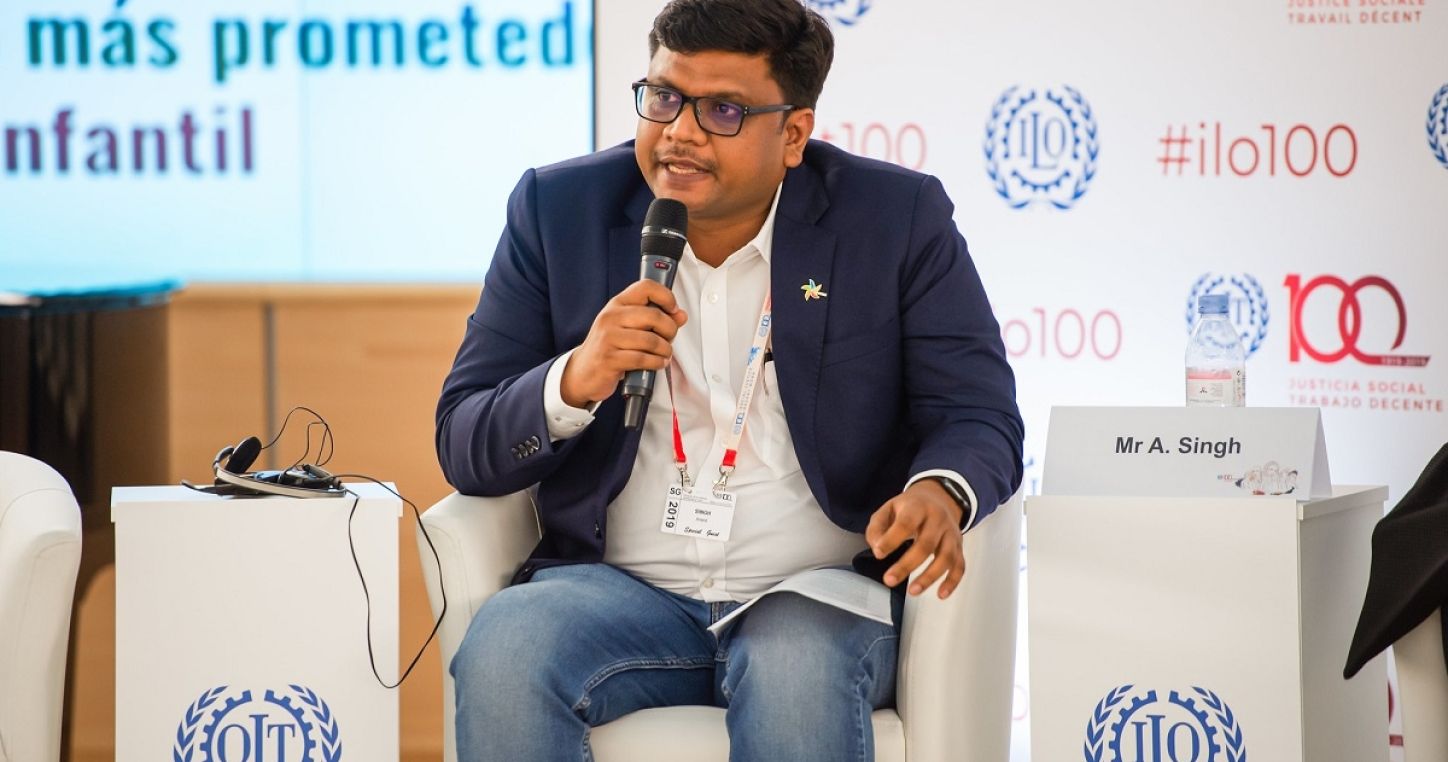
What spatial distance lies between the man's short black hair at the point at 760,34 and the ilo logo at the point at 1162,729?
1.05 metres

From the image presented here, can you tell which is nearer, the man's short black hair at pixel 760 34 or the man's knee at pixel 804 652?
the man's knee at pixel 804 652

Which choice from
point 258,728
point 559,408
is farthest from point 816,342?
point 258,728

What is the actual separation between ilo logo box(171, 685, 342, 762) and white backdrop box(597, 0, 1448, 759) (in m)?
1.67

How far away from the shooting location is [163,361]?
3.38m

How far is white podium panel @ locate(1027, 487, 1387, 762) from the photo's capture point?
7.93 feet

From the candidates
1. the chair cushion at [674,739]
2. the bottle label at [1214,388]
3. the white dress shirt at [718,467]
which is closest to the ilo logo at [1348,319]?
the bottle label at [1214,388]

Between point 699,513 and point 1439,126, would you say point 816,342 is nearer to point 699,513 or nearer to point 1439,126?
point 699,513

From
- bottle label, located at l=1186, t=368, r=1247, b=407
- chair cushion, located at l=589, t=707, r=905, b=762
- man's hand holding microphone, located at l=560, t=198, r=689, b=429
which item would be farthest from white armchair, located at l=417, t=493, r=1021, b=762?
bottle label, located at l=1186, t=368, r=1247, b=407

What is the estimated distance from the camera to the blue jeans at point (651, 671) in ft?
6.85

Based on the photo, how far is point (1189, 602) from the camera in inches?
96.2

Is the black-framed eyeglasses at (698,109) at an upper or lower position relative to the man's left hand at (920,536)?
upper

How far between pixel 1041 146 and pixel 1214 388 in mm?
887

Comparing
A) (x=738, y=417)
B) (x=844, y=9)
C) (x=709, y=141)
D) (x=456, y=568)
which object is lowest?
(x=456, y=568)

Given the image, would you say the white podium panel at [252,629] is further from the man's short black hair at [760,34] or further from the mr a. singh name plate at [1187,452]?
the mr a. singh name plate at [1187,452]
